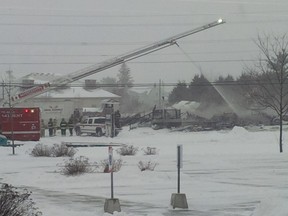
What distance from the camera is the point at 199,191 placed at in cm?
1372

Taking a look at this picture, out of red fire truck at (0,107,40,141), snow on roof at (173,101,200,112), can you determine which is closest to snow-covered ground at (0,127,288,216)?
red fire truck at (0,107,40,141)

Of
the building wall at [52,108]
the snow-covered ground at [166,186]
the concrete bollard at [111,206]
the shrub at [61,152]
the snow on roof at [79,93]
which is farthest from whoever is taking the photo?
the snow on roof at [79,93]

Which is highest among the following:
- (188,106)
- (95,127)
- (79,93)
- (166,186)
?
(79,93)

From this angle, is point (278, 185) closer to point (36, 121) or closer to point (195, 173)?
point (195, 173)

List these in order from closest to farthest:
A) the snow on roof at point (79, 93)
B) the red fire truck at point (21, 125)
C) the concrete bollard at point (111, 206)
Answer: the concrete bollard at point (111, 206) → the red fire truck at point (21, 125) → the snow on roof at point (79, 93)

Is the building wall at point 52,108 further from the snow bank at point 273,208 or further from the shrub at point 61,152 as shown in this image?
the snow bank at point 273,208

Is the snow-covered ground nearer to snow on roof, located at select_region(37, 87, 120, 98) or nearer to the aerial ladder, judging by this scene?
the aerial ladder

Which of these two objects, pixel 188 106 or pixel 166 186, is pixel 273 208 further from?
pixel 188 106

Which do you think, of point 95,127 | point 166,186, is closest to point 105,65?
point 95,127

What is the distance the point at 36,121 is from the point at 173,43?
40.7 feet

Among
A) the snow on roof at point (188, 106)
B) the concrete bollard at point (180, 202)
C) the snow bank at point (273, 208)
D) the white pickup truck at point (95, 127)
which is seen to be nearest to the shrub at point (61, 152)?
the concrete bollard at point (180, 202)

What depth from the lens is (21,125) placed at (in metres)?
38.1

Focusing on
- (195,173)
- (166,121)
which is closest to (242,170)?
(195,173)

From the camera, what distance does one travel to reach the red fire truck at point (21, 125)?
3788cm
